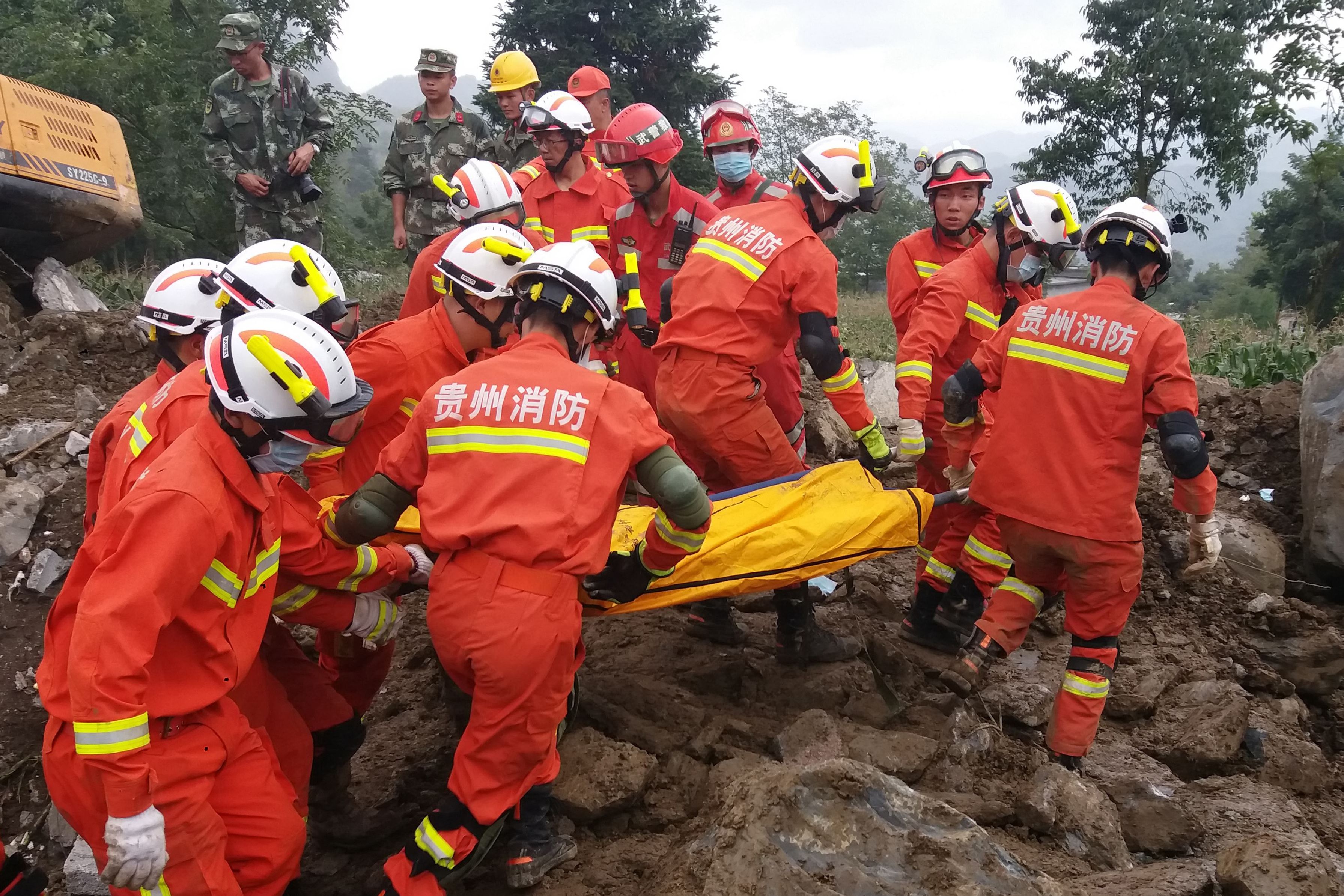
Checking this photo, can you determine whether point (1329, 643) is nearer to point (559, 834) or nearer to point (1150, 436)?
point (1150, 436)

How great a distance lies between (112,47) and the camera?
12.0m

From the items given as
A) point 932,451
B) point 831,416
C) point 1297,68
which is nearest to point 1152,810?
point 932,451

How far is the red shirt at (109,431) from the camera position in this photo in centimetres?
319

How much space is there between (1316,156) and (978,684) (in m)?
20.4

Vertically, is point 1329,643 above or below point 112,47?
below

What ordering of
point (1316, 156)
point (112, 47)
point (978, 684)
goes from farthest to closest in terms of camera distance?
point (1316, 156), point (112, 47), point (978, 684)

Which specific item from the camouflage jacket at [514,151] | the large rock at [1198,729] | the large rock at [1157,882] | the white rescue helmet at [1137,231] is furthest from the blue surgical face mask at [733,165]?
the large rock at [1157,882]

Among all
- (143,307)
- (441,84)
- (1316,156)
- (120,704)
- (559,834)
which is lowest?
(559,834)

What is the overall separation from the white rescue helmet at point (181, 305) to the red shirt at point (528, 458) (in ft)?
3.38

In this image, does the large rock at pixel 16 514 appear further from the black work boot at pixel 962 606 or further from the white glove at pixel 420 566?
the black work boot at pixel 962 606

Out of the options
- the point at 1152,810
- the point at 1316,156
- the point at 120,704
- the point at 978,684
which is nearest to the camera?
the point at 120,704

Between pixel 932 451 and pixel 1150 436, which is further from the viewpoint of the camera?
pixel 1150 436

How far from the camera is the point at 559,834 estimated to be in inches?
131

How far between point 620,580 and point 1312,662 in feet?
14.0
